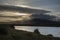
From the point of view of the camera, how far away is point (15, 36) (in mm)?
6148

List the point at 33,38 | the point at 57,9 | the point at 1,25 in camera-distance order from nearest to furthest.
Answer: the point at 1,25, the point at 33,38, the point at 57,9

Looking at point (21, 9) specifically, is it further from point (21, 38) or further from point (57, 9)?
point (21, 38)

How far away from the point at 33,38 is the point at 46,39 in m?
0.43

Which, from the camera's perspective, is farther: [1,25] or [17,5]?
[17,5]

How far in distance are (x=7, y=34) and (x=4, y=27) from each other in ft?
0.99

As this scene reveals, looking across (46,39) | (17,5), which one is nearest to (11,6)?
(17,5)

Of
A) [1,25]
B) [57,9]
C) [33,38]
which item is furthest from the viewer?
[57,9]

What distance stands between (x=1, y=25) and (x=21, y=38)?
645 mm

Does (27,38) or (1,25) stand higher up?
(1,25)

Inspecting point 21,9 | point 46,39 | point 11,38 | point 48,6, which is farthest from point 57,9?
point 11,38

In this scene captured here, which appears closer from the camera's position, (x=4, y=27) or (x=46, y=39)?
(x=4, y=27)

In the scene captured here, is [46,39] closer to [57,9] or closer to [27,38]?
[27,38]

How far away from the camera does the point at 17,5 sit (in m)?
12.6

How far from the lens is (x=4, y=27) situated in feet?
19.4
